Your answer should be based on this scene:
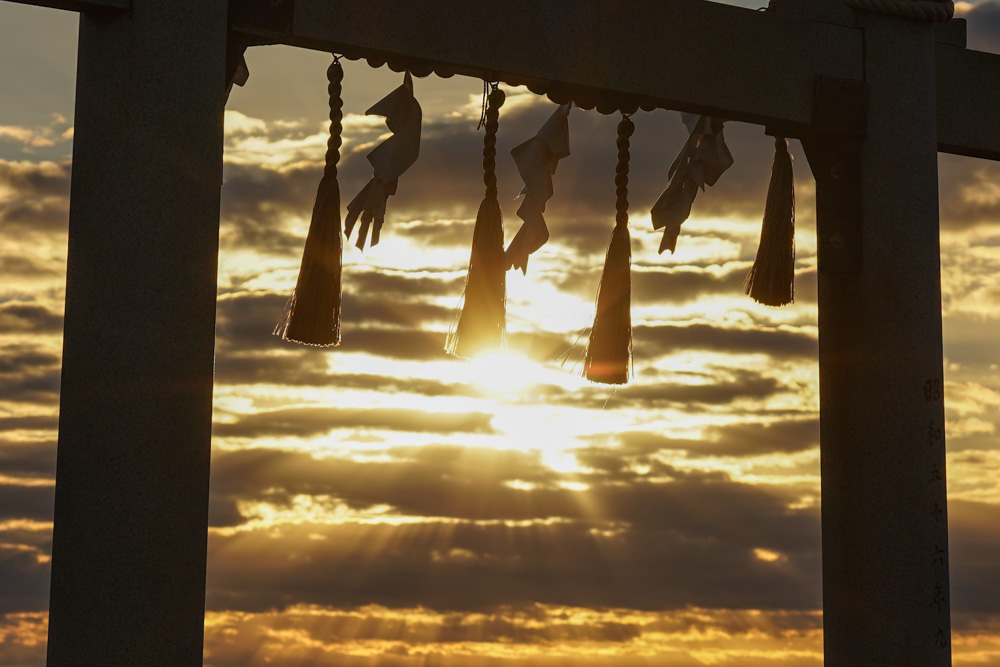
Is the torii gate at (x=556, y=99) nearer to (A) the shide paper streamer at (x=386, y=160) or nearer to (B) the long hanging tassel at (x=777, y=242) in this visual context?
(B) the long hanging tassel at (x=777, y=242)

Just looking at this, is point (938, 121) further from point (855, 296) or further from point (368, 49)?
point (368, 49)

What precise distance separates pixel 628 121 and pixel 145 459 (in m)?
2.04

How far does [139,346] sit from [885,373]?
2.59 m

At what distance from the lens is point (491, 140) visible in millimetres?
4031

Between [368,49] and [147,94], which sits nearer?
[147,94]

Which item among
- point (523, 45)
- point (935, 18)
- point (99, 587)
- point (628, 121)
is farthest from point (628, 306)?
point (99, 587)

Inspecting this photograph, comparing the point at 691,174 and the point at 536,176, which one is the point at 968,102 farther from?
the point at 536,176

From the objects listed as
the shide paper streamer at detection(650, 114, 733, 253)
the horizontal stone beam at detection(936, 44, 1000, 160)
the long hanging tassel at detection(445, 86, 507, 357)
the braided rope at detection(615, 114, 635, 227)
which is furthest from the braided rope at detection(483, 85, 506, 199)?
the horizontal stone beam at detection(936, 44, 1000, 160)

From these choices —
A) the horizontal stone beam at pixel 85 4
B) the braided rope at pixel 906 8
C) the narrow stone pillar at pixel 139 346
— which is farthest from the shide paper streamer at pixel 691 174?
the horizontal stone beam at pixel 85 4

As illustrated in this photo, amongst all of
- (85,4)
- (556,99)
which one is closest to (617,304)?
(556,99)

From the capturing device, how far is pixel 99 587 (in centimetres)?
316

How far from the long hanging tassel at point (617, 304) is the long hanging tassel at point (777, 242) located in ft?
2.32

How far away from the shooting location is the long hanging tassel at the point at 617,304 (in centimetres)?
420

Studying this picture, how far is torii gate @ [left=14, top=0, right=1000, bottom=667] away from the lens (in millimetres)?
3201
